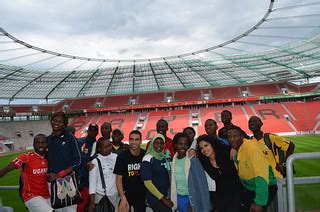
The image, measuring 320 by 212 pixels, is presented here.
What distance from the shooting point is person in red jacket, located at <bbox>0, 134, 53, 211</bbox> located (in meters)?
4.28

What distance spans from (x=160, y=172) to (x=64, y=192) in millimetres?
1556

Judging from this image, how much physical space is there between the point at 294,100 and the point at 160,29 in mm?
33946

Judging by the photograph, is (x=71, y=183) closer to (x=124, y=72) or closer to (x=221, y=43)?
(x=221, y=43)

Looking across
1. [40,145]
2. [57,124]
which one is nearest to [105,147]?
[57,124]

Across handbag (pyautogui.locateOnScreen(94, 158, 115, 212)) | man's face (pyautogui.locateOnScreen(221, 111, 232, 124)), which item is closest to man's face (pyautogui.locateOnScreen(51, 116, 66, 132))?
handbag (pyautogui.locateOnScreen(94, 158, 115, 212))

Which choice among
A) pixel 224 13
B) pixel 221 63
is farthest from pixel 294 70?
pixel 224 13

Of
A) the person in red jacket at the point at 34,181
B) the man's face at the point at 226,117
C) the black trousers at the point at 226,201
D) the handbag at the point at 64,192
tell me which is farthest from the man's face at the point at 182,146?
the man's face at the point at 226,117

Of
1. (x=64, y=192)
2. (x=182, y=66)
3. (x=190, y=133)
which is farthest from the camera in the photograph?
(x=182, y=66)

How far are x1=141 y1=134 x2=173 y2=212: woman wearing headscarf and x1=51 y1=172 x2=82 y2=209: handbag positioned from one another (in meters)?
1.13

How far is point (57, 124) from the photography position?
4527 millimetres

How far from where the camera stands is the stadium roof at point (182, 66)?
96.7ft

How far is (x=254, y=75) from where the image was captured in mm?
47906

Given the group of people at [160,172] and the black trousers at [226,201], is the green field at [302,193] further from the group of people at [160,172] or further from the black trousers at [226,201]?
the black trousers at [226,201]

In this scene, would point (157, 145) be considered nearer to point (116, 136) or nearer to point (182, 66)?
point (116, 136)
